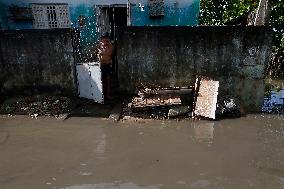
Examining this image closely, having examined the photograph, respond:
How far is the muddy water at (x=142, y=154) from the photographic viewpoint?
21.4 ft

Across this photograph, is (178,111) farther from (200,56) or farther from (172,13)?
(172,13)

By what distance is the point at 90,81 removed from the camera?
10508mm

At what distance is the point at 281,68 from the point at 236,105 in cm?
585

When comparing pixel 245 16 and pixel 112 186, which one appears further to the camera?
pixel 245 16

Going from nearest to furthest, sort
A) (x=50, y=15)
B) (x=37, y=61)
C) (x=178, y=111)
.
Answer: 1. (x=178, y=111)
2. (x=37, y=61)
3. (x=50, y=15)

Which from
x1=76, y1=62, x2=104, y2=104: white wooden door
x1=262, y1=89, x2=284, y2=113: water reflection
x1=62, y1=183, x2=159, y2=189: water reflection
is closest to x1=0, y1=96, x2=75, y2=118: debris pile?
x1=76, y1=62, x2=104, y2=104: white wooden door

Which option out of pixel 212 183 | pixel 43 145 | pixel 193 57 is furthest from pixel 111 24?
pixel 212 183

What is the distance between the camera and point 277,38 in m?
14.6

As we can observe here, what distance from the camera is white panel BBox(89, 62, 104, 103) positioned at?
10.3 m

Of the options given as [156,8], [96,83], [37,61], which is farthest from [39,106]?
[156,8]

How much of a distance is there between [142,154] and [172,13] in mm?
8615

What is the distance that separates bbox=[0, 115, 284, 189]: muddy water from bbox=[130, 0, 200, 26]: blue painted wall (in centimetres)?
640

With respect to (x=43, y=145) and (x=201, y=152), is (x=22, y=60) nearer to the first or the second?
(x=43, y=145)

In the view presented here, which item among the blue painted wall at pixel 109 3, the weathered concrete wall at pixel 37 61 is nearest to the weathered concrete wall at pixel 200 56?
the weathered concrete wall at pixel 37 61
